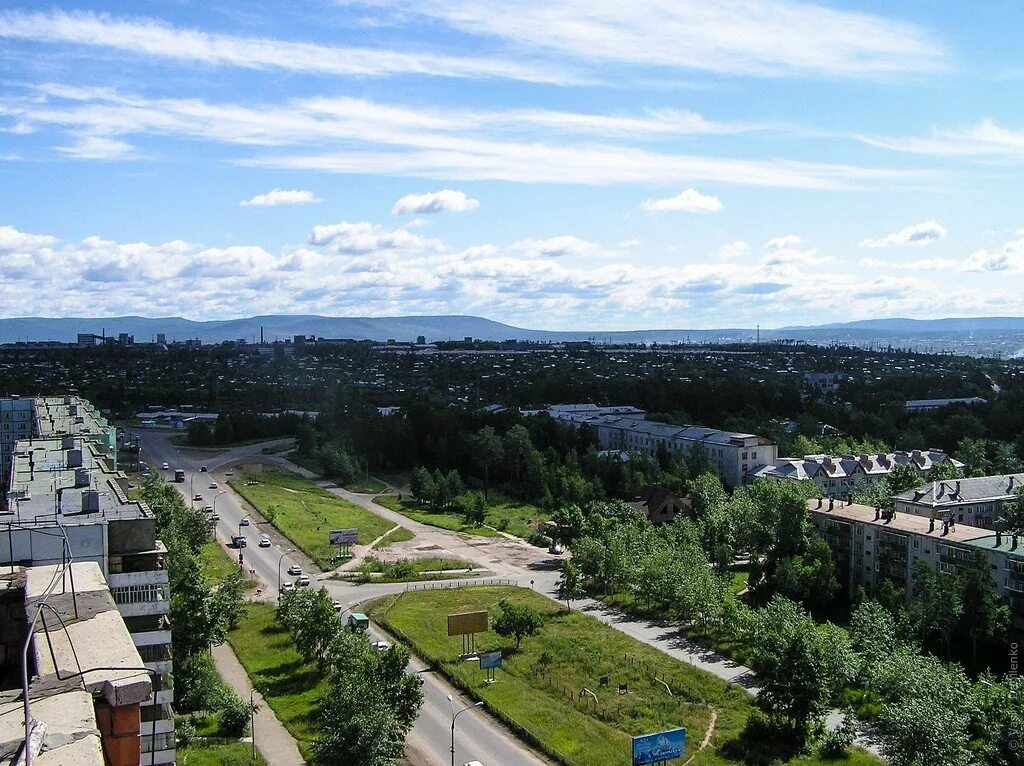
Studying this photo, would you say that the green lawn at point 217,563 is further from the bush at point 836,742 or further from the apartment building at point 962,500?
the apartment building at point 962,500

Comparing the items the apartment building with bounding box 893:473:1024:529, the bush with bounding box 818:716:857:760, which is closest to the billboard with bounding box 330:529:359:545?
the bush with bounding box 818:716:857:760

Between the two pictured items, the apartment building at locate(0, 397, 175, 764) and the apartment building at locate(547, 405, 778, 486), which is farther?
the apartment building at locate(547, 405, 778, 486)

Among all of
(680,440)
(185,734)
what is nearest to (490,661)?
(185,734)

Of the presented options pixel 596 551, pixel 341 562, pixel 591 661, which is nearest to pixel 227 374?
pixel 341 562

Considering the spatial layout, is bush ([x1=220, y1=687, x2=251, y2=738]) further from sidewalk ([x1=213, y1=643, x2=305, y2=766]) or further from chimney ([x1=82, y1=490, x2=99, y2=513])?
chimney ([x1=82, y1=490, x2=99, y2=513])

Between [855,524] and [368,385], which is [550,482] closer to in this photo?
[855,524]

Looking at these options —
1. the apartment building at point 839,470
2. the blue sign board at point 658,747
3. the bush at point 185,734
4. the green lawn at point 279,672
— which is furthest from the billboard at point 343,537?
the blue sign board at point 658,747
